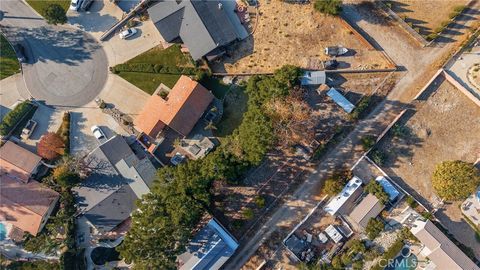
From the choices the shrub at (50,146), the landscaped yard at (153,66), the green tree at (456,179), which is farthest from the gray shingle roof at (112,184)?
the green tree at (456,179)

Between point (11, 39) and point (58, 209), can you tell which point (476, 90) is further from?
point (11, 39)

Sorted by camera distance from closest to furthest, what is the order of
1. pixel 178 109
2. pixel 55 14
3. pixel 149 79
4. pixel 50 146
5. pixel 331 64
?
pixel 178 109 → pixel 50 146 → pixel 55 14 → pixel 331 64 → pixel 149 79

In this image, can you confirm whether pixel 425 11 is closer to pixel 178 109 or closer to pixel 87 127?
pixel 178 109

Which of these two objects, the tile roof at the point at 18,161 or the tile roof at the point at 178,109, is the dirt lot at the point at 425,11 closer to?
the tile roof at the point at 178,109

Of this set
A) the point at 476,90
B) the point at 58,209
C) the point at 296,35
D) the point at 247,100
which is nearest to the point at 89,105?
the point at 58,209

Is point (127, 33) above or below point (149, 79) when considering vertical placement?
above

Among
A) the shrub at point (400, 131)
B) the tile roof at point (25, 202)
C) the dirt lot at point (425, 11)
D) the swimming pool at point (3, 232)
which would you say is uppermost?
the dirt lot at point (425, 11)

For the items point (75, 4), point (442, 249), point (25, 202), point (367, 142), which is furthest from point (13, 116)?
point (442, 249)
